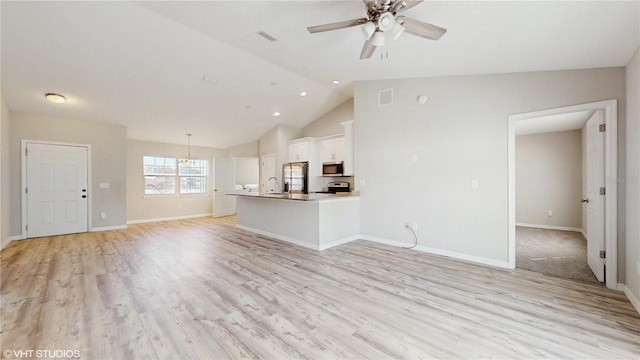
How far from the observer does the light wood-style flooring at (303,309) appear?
1747 mm

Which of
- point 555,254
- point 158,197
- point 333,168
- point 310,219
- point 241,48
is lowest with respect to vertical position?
point 555,254

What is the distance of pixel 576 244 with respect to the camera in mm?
4531

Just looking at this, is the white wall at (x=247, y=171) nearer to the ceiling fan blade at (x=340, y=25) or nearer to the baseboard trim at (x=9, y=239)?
the baseboard trim at (x=9, y=239)

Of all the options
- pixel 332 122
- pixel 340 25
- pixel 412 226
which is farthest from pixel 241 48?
pixel 412 226

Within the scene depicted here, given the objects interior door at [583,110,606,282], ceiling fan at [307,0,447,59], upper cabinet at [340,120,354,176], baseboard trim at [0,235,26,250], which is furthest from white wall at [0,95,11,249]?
interior door at [583,110,606,282]

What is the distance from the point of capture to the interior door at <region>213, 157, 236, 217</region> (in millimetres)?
8266

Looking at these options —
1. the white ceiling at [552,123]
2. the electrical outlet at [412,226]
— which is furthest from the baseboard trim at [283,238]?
the white ceiling at [552,123]

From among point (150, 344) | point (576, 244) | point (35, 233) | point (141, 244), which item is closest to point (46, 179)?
point (35, 233)

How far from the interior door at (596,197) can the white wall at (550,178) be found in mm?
3569

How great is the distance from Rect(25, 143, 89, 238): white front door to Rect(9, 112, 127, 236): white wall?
0.14 metres

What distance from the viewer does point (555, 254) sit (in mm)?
3910

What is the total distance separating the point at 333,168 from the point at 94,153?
19.0 feet

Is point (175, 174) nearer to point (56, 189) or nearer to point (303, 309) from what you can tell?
point (56, 189)

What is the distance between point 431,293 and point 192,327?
7.54ft
